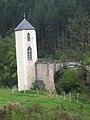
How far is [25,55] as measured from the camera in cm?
4297

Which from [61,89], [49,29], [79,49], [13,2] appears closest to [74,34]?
[79,49]

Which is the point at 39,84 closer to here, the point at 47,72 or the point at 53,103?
the point at 47,72

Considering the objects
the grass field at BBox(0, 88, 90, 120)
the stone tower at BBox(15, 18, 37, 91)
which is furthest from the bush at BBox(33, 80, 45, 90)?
the grass field at BBox(0, 88, 90, 120)

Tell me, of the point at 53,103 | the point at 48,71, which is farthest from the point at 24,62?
the point at 53,103

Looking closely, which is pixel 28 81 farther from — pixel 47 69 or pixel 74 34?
pixel 74 34

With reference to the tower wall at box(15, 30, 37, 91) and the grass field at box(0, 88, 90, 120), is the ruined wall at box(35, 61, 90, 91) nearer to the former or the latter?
the tower wall at box(15, 30, 37, 91)

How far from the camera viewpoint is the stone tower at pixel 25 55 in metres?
42.8

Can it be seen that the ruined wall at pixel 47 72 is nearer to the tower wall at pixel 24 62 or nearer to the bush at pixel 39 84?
the bush at pixel 39 84

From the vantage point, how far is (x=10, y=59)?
168 ft

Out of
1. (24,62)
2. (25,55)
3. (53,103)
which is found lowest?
(53,103)

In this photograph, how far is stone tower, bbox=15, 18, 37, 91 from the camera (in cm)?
4284

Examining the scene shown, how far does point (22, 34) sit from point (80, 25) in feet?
57.4

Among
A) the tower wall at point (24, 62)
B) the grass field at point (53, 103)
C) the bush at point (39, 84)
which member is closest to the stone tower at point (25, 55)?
the tower wall at point (24, 62)

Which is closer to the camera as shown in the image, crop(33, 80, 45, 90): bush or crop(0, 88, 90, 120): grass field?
crop(0, 88, 90, 120): grass field
